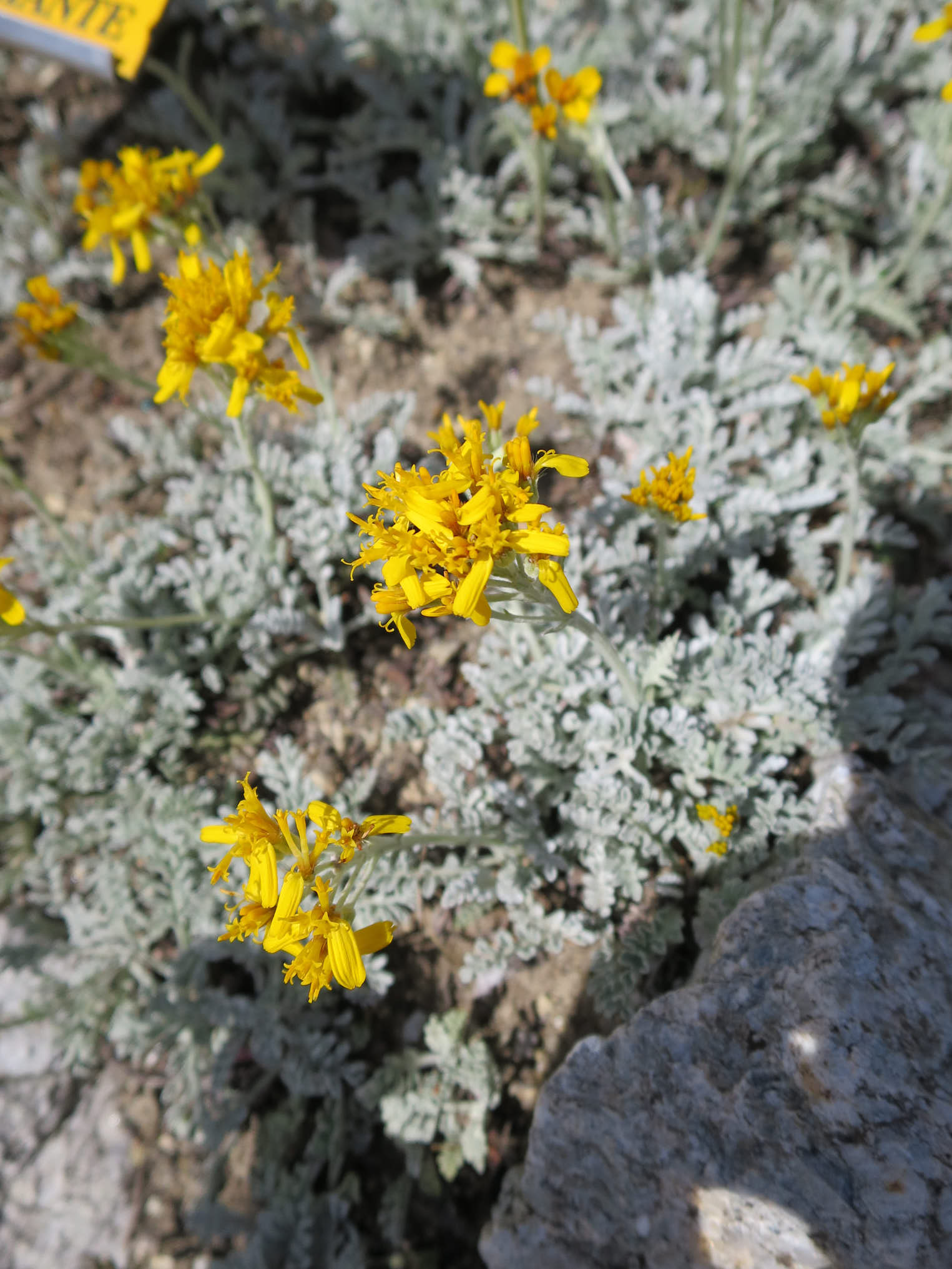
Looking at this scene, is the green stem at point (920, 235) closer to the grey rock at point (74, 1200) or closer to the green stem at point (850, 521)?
the green stem at point (850, 521)

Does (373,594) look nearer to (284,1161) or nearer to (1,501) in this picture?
(284,1161)

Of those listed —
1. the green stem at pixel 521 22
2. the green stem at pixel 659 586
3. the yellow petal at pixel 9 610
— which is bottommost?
the yellow petal at pixel 9 610

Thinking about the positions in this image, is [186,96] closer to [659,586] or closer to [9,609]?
[9,609]

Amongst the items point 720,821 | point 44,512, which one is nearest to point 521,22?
point 44,512

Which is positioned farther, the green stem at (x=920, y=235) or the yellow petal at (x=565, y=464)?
the green stem at (x=920, y=235)

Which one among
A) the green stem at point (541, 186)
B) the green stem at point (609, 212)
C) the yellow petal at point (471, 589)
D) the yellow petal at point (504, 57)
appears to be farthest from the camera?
the green stem at point (541, 186)

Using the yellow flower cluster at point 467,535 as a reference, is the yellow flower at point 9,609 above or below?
below

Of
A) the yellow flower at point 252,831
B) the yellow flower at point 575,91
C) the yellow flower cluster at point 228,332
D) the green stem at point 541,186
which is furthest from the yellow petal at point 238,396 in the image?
the green stem at point 541,186

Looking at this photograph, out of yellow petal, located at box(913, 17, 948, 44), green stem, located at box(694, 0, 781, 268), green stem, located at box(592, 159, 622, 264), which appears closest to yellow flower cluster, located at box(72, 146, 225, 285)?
green stem, located at box(592, 159, 622, 264)
